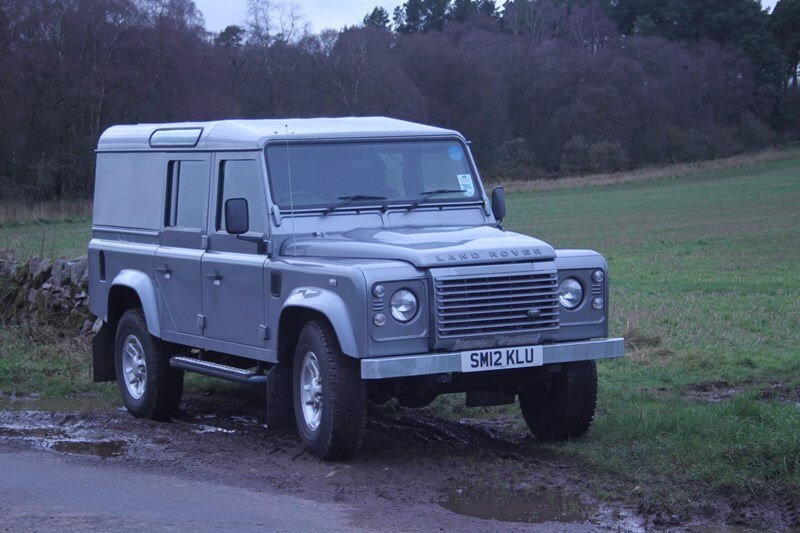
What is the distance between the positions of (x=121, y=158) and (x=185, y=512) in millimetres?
4799

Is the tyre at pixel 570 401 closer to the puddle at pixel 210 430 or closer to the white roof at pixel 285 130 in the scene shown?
the white roof at pixel 285 130

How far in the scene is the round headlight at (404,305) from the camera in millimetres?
7281

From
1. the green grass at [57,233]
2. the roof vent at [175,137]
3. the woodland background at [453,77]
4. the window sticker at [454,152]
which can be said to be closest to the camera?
the window sticker at [454,152]

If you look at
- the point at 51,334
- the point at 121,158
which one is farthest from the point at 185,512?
the point at 51,334

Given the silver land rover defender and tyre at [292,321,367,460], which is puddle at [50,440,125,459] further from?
tyre at [292,321,367,460]

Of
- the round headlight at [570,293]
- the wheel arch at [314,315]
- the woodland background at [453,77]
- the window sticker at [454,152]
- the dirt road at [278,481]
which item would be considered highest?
the woodland background at [453,77]

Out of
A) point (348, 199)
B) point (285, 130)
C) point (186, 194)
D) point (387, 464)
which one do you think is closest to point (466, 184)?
point (348, 199)

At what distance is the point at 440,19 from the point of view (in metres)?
110

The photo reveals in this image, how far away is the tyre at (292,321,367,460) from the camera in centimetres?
739

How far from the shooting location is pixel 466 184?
30.3ft

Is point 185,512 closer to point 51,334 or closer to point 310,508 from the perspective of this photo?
point 310,508

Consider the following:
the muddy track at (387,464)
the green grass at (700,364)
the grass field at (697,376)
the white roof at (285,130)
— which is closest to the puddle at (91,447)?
the muddy track at (387,464)

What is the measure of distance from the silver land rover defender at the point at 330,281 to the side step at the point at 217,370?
0.02 m

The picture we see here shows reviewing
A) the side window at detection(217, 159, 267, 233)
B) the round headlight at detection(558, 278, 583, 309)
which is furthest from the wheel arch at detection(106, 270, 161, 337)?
the round headlight at detection(558, 278, 583, 309)
